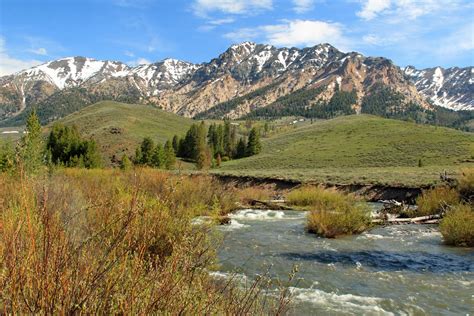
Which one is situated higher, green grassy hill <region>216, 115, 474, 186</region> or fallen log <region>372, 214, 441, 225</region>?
green grassy hill <region>216, 115, 474, 186</region>

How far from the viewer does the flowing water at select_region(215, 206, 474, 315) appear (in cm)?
1063

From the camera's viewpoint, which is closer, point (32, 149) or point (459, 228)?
point (459, 228)

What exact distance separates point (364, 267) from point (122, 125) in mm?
137683

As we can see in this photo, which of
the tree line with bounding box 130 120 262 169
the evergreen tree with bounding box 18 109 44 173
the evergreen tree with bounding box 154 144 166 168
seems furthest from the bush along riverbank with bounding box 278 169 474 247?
the tree line with bounding box 130 120 262 169

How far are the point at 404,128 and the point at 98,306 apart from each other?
120m

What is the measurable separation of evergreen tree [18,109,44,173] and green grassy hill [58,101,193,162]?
253ft

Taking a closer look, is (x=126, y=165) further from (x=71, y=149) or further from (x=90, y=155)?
(x=71, y=149)

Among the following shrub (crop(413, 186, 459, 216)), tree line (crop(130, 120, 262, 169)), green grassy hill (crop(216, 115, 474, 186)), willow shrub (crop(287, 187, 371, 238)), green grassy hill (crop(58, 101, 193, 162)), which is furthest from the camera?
green grassy hill (crop(58, 101, 193, 162))

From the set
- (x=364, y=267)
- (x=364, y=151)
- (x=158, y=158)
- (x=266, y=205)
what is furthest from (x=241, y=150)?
(x=364, y=267)

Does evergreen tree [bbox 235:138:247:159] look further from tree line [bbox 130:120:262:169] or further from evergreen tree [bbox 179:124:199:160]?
evergreen tree [bbox 179:124:199:160]

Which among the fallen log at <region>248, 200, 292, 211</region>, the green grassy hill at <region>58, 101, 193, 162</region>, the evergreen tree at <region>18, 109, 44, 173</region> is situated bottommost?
the fallen log at <region>248, 200, 292, 211</region>

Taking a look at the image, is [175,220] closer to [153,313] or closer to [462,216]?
[153,313]

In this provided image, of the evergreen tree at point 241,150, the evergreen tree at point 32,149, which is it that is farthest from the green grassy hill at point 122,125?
the evergreen tree at point 32,149

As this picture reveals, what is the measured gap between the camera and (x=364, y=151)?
9338 cm
